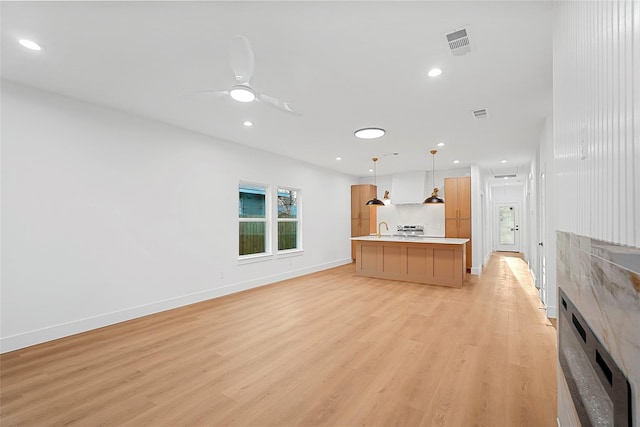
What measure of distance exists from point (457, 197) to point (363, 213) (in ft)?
9.46

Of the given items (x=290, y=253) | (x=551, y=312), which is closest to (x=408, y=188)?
(x=290, y=253)

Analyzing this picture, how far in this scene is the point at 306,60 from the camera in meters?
2.62

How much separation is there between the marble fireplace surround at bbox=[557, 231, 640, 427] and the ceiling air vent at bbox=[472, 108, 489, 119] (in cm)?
288

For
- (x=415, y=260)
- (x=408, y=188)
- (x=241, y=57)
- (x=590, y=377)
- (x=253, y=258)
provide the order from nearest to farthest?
1. (x=590, y=377)
2. (x=241, y=57)
3. (x=253, y=258)
4. (x=415, y=260)
5. (x=408, y=188)

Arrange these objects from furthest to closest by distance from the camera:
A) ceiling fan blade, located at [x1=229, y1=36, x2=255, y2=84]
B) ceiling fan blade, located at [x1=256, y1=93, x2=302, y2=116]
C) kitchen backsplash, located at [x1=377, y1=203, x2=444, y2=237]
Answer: kitchen backsplash, located at [x1=377, y1=203, x2=444, y2=237] → ceiling fan blade, located at [x1=256, y1=93, x2=302, y2=116] → ceiling fan blade, located at [x1=229, y1=36, x2=255, y2=84]

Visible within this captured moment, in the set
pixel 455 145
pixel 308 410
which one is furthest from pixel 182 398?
pixel 455 145

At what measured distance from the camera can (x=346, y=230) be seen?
9.20 m

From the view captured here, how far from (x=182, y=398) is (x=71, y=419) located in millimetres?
711

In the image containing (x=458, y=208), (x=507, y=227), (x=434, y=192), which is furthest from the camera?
(x=507, y=227)

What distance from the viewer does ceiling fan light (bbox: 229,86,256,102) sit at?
230 cm

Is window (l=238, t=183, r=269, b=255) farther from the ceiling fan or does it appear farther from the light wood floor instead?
the ceiling fan

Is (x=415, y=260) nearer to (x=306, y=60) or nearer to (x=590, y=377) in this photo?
(x=306, y=60)

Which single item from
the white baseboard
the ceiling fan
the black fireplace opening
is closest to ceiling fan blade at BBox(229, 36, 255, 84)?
the ceiling fan

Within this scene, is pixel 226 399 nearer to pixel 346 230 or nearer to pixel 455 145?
pixel 455 145
